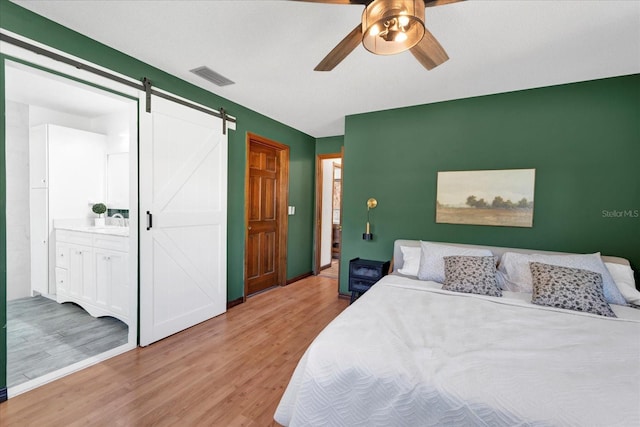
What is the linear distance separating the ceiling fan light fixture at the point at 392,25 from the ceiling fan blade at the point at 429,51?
0.16m

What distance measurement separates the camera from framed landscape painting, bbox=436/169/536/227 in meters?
2.98

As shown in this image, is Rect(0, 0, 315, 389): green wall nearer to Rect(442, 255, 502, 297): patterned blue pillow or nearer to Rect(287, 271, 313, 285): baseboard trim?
Rect(287, 271, 313, 285): baseboard trim

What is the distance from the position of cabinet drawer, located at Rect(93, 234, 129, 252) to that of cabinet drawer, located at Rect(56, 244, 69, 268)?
28.1 inches

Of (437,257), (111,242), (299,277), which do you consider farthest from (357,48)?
(299,277)

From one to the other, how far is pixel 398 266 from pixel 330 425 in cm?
226

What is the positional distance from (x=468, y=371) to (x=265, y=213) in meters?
3.52

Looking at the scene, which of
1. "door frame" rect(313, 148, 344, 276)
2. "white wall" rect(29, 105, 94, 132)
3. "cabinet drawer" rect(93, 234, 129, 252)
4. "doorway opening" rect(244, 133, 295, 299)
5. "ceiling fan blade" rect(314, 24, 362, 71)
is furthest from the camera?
"door frame" rect(313, 148, 344, 276)

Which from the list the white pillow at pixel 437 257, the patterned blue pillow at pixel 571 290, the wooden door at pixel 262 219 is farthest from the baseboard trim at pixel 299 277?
the patterned blue pillow at pixel 571 290

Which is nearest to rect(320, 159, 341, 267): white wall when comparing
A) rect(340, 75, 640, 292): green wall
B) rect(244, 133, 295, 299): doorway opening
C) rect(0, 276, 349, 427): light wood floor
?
rect(244, 133, 295, 299): doorway opening

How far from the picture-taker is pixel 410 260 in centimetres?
304

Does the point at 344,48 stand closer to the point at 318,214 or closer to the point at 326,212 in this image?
the point at 318,214

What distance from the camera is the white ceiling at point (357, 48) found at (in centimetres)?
181

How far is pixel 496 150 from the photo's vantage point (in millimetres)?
3143

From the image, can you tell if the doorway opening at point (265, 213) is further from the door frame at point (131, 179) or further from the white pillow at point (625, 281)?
the white pillow at point (625, 281)
